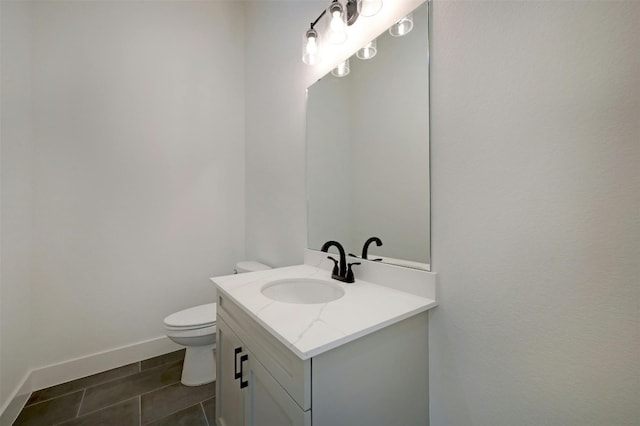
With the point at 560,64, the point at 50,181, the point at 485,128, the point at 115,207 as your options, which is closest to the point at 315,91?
the point at 485,128

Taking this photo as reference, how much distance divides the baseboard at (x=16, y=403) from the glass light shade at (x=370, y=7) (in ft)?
8.55

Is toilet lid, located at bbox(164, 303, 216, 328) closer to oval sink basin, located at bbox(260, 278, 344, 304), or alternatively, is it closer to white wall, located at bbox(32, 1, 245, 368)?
white wall, located at bbox(32, 1, 245, 368)

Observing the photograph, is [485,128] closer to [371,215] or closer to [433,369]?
[371,215]

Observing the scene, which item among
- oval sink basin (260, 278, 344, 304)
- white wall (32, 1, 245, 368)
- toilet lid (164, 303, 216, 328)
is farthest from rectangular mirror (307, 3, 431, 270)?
white wall (32, 1, 245, 368)

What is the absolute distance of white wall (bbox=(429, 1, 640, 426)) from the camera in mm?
601

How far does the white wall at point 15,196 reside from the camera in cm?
138

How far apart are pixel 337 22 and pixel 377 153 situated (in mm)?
672

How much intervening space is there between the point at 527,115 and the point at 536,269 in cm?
44

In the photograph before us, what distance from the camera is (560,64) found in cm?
68

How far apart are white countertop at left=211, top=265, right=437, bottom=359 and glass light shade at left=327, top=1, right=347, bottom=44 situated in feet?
4.02

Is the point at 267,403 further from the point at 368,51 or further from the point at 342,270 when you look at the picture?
the point at 368,51

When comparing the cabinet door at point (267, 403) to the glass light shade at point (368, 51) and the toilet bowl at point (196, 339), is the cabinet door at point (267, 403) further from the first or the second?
the glass light shade at point (368, 51)

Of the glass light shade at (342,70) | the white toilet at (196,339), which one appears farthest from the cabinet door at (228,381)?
the glass light shade at (342,70)

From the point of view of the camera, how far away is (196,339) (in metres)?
1.66
